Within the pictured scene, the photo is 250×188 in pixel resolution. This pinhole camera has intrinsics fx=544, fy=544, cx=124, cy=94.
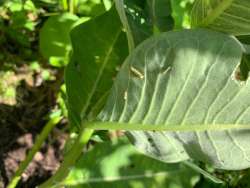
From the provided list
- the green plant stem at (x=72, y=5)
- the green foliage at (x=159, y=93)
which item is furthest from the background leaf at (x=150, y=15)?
the green plant stem at (x=72, y=5)

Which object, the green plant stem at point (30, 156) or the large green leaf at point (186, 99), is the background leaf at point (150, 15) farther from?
the green plant stem at point (30, 156)

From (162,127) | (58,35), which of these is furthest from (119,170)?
(58,35)

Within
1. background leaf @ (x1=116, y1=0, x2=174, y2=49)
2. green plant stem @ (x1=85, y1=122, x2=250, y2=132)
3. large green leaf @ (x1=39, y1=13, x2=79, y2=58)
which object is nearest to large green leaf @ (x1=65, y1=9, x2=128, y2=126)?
background leaf @ (x1=116, y1=0, x2=174, y2=49)

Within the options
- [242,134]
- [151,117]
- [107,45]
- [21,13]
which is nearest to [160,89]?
[151,117]

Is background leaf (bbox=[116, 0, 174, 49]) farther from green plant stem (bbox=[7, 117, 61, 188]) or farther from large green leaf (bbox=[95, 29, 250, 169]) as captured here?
green plant stem (bbox=[7, 117, 61, 188])

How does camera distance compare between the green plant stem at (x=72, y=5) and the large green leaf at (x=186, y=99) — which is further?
the green plant stem at (x=72, y=5)

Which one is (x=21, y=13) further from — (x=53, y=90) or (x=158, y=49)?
(x=158, y=49)
